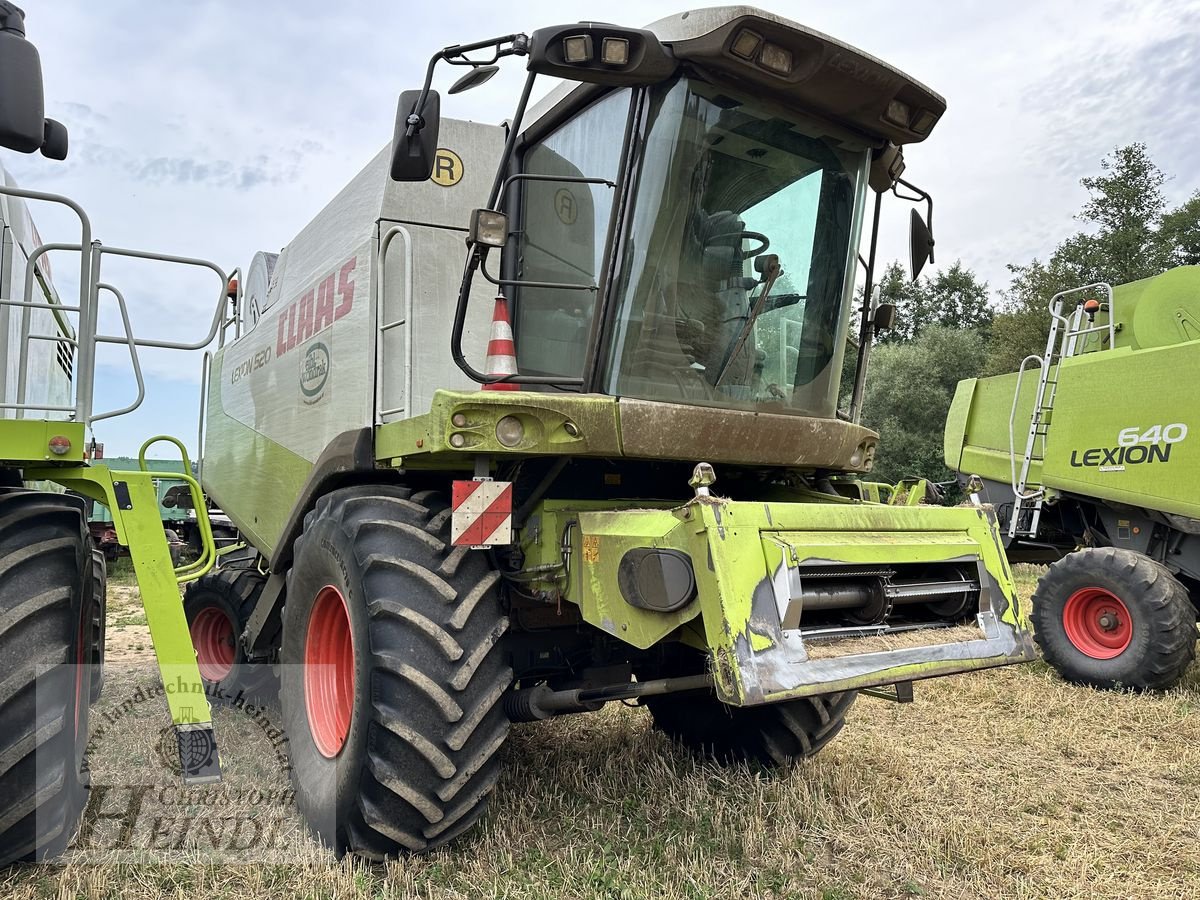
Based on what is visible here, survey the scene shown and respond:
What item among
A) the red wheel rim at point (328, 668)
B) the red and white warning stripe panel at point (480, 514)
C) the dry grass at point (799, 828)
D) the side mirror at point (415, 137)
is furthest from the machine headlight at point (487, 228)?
the dry grass at point (799, 828)

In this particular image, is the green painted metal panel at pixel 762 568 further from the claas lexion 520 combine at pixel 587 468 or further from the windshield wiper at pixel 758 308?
the windshield wiper at pixel 758 308

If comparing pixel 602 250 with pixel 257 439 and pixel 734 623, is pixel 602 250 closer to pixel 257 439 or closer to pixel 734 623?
pixel 734 623

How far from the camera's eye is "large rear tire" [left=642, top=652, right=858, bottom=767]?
3.74 meters

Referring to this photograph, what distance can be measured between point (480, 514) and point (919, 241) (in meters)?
2.32

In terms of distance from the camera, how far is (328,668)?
11.3ft

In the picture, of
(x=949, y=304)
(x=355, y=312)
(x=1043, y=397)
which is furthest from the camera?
(x=949, y=304)

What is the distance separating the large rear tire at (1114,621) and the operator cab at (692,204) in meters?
3.60

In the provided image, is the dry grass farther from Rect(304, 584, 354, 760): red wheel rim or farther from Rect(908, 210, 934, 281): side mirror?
Rect(908, 210, 934, 281): side mirror

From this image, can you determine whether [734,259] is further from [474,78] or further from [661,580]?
[661,580]

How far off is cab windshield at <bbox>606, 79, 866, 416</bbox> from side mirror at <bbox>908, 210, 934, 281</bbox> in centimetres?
42

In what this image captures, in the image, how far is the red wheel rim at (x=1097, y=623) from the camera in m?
6.08

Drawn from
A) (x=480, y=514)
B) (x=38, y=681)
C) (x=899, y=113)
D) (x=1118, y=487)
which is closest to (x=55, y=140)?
(x=38, y=681)

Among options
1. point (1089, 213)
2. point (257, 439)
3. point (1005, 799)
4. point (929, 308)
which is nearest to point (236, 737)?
point (257, 439)

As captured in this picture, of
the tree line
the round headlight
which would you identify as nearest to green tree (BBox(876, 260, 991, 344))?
the tree line
